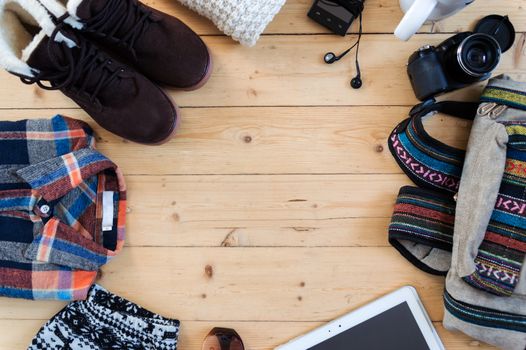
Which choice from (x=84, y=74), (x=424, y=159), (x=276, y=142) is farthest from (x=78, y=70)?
(x=424, y=159)

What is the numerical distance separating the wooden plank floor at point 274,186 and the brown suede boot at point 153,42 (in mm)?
53

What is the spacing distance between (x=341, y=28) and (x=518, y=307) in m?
0.54

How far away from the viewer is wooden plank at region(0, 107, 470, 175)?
2.81 feet

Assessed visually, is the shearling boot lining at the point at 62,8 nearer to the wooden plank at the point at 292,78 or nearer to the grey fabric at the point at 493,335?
the wooden plank at the point at 292,78

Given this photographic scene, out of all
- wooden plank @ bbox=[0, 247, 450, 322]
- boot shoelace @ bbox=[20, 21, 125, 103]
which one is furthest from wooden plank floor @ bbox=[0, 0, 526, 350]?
boot shoelace @ bbox=[20, 21, 125, 103]

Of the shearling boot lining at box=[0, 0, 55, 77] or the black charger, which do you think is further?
the black charger

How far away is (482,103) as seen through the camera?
79 centimetres

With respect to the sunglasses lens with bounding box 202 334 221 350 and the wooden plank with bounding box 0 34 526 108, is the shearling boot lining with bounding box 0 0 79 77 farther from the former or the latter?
the sunglasses lens with bounding box 202 334 221 350

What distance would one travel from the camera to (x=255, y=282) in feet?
2.80

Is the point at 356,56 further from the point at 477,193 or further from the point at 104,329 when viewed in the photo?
the point at 104,329

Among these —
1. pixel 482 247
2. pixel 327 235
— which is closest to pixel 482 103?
pixel 482 247

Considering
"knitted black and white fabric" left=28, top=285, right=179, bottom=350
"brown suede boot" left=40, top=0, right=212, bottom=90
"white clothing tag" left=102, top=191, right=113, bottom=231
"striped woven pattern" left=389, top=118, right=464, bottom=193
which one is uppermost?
"striped woven pattern" left=389, top=118, right=464, bottom=193

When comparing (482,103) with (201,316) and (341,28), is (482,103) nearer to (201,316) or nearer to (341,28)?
(341,28)

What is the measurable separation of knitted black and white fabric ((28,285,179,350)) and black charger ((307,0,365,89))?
21.3 inches
